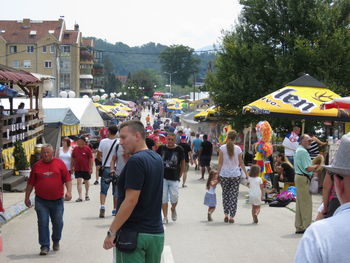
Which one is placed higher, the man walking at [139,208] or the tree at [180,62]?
the tree at [180,62]

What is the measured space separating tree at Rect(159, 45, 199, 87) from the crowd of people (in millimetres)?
166349

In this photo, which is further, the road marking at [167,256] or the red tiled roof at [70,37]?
the red tiled roof at [70,37]

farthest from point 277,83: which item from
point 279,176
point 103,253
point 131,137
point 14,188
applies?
point 131,137

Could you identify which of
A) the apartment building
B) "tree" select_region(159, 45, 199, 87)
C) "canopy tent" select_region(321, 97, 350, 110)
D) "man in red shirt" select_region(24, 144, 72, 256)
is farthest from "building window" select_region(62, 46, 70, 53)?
"man in red shirt" select_region(24, 144, 72, 256)

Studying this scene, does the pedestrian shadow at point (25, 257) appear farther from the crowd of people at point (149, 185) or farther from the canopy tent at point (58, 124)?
the canopy tent at point (58, 124)

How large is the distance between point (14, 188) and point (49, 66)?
298 ft

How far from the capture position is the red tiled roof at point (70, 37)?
10984 centimetres

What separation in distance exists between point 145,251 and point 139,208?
0.37 m

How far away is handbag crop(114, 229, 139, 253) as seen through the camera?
5488mm

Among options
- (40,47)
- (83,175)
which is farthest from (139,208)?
(40,47)

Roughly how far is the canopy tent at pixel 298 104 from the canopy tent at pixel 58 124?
14.2 metres

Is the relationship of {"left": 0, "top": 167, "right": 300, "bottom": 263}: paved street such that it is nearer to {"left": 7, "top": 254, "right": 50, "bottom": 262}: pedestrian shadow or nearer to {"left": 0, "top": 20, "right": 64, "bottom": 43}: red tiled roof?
{"left": 7, "top": 254, "right": 50, "bottom": 262}: pedestrian shadow

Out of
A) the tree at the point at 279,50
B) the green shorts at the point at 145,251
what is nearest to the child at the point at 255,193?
the green shorts at the point at 145,251

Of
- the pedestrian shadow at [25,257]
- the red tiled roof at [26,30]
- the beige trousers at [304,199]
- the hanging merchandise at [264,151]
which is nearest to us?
the pedestrian shadow at [25,257]
